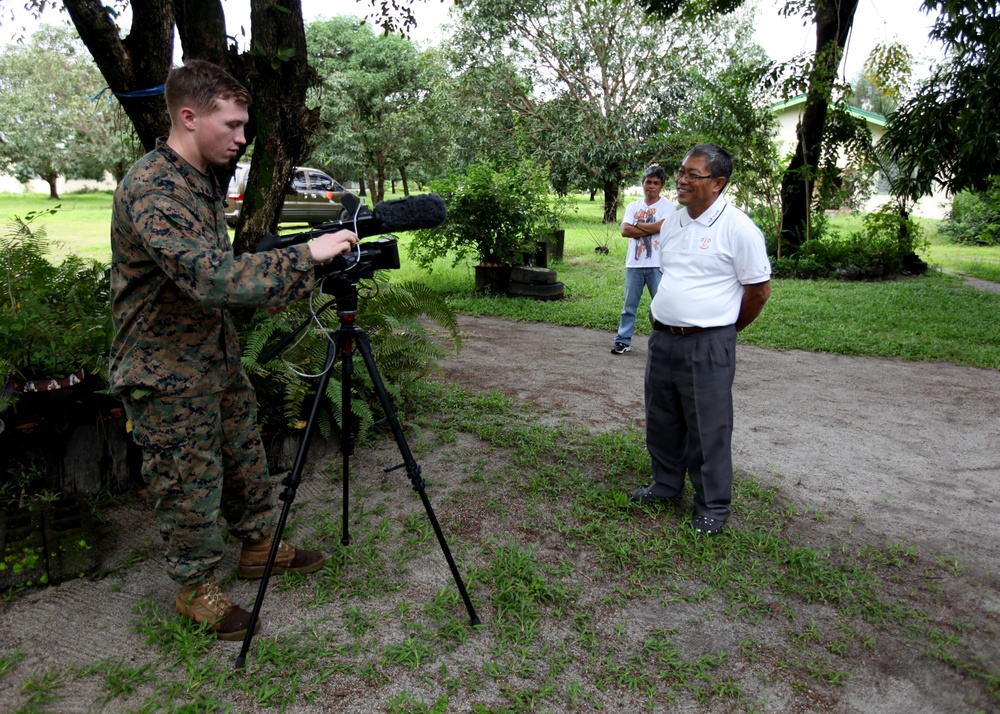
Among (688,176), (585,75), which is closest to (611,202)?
(585,75)

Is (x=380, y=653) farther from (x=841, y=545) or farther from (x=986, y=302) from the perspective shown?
(x=986, y=302)

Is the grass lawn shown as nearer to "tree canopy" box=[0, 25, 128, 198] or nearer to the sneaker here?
"tree canopy" box=[0, 25, 128, 198]

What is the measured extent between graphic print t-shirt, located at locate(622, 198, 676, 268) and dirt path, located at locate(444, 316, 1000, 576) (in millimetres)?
990

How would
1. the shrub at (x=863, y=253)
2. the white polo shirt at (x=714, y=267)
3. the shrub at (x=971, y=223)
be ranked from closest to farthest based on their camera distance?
the white polo shirt at (x=714, y=267) < the shrub at (x=863, y=253) < the shrub at (x=971, y=223)

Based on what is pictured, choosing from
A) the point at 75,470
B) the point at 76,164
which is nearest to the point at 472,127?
the point at 75,470

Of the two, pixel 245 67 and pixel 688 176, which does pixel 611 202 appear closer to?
pixel 245 67

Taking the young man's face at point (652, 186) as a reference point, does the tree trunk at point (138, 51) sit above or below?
above

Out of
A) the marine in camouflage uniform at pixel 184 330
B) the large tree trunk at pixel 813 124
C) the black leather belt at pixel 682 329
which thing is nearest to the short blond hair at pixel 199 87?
the marine in camouflage uniform at pixel 184 330

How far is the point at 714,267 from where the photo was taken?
364 cm

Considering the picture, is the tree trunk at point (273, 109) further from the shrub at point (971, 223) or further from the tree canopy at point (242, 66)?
the shrub at point (971, 223)

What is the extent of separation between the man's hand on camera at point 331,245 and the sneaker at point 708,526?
2411 millimetres

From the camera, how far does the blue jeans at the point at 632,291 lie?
293 inches

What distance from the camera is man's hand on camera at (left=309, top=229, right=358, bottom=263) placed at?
8.36ft

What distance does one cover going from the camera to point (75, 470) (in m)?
3.95
